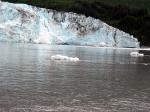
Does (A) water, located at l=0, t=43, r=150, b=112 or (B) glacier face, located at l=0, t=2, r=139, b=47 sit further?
(B) glacier face, located at l=0, t=2, r=139, b=47

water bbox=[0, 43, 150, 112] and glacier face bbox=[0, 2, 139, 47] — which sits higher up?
glacier face bbox=[0, 2, 139, 47]

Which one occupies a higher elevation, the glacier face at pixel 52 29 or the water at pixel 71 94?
the glacier face at pixel 52 29

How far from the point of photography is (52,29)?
85188 millimetres

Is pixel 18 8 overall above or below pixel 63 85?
above

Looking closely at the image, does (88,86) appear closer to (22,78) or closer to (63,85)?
(63,85)

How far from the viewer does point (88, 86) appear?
18.8m

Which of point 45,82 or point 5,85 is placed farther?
point 45,82

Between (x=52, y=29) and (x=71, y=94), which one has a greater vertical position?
(x=52, y=29)

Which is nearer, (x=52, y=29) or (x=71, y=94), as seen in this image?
(x=71, y=94)

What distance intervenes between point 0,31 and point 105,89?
59665mm

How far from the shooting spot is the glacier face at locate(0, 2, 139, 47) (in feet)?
256

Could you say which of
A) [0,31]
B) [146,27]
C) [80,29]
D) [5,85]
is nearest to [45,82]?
[5,85]

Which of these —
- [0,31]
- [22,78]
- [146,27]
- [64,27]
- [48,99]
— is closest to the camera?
[48,99]

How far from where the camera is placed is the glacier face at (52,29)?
7806cm
